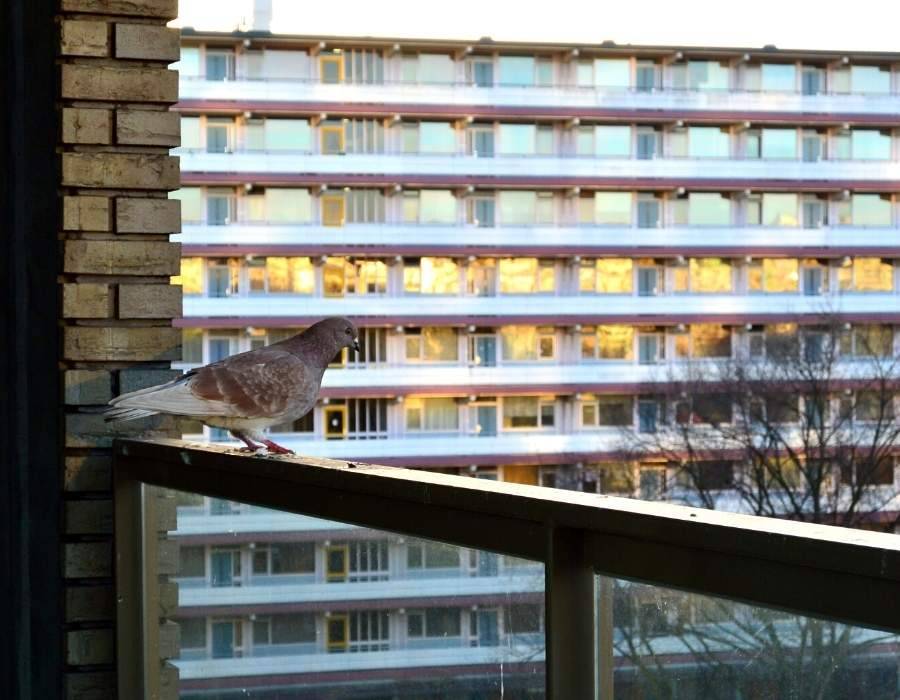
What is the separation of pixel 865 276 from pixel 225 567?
22507 millimetres

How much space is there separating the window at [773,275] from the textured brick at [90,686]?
21.4 metres

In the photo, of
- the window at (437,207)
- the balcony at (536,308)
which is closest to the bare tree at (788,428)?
the balcony at (536,308)

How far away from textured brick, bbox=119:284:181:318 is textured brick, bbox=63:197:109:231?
3.1 inches

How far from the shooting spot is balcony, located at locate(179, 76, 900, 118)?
2078 centimetres

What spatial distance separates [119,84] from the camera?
1.86 m

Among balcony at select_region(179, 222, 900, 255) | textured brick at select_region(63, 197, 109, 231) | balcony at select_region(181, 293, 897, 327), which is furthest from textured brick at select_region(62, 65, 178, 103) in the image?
balcony at select_region(179, 222, 900, 255)

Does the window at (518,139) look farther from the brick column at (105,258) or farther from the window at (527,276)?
the brick column at (105,258)

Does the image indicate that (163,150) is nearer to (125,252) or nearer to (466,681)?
(125,252)

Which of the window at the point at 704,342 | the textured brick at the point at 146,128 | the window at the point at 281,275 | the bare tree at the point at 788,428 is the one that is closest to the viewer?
the textured brick at the point at 146,128

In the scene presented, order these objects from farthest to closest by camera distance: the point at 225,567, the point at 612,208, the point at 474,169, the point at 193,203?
the point at 612,208
the point at 474,169
the point at 193,203
the point at 225,567

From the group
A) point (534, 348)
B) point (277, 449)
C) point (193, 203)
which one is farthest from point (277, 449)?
point (534, 348)

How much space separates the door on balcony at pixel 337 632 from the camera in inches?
48.3

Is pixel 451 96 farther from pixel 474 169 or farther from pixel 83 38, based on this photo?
pixel 83 38

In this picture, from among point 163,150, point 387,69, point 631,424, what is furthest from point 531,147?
point 163,150
